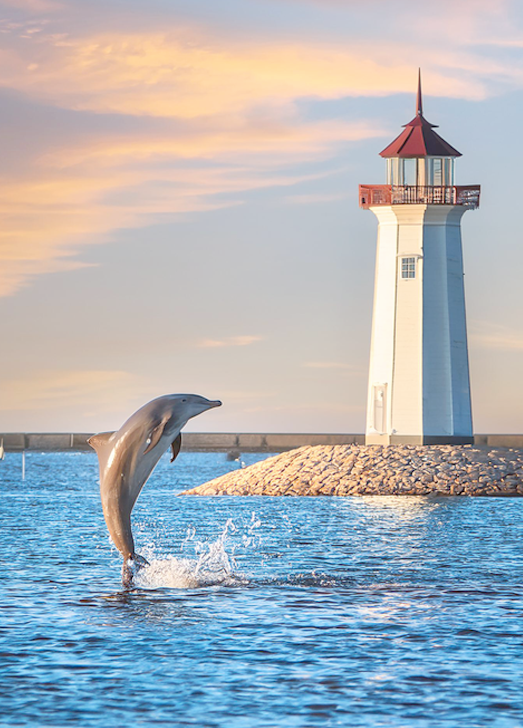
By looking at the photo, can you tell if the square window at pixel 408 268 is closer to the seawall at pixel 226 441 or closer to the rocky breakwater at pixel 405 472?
the rocky breakwater at pixel 405 472

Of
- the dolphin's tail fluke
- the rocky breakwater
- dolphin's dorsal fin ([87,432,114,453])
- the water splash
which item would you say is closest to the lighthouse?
the rocky breakwater

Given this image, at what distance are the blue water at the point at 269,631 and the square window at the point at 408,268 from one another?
16830mm

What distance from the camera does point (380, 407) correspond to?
4606cm

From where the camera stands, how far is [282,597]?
18641 mm

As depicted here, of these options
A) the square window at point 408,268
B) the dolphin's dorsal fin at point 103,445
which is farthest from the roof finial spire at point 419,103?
the dolphin's dorsal fin at point 103,445

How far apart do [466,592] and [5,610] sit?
7763 mm

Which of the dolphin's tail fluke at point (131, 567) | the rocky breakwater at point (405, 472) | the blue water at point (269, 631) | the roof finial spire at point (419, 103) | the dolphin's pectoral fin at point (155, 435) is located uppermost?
the roof finial spire at point (419, 103)

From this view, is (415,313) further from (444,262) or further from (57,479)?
(57,479)

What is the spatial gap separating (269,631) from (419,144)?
33.3 meters

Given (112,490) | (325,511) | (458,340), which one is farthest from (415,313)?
(112,490)

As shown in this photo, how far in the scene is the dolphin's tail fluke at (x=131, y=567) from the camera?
1753 centimetres

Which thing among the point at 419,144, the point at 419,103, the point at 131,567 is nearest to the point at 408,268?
the point at 419,144

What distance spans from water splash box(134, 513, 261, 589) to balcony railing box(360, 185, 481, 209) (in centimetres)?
2146

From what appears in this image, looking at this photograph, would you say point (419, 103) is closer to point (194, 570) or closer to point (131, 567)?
point (194, 570)
